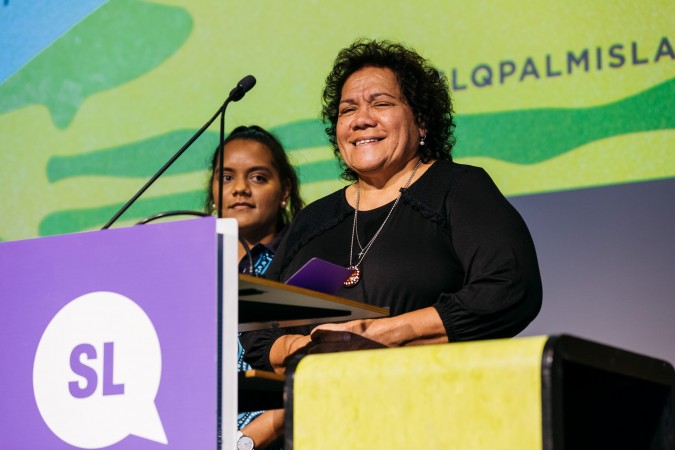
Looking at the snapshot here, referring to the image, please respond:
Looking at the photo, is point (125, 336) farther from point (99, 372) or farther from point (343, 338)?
point (343, 338)

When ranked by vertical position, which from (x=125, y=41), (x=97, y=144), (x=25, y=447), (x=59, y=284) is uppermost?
(x=125, y=41)

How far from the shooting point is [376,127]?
252 centimetres

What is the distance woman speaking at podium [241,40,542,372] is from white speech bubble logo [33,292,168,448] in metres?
0.49

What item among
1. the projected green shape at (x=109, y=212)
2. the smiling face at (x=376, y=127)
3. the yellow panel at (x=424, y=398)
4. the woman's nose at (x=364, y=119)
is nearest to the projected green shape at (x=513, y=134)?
the projected green shape at (x=109, y=212)

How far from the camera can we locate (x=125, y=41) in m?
4.09

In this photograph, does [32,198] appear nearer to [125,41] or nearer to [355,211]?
[125,41]

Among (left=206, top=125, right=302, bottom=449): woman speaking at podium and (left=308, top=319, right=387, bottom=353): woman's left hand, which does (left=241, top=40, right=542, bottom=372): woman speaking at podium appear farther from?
(left=206, top=125, right=302, bottom=449): woman speaking at podium

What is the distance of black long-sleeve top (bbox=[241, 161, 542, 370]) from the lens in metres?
2.10

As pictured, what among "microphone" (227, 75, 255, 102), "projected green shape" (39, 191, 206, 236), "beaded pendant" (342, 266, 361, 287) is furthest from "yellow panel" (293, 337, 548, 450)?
"projected green shape" (39, 191, 206, 236)

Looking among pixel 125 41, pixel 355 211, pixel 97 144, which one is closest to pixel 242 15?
pixel 125 41

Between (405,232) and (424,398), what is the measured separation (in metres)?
0.88

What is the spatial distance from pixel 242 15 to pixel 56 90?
863 millimetres

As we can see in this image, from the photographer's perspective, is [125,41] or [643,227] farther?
[125,41]

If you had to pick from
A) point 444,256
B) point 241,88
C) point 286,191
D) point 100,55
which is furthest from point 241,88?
point 100,55
